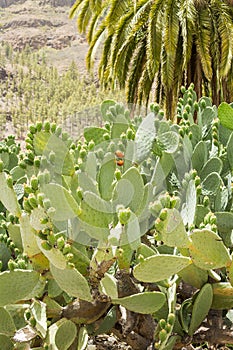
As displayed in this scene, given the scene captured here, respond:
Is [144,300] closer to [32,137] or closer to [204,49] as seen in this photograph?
[32,137]

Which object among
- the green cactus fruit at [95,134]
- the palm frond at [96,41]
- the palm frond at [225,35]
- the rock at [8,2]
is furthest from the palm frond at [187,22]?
the rock at [8,2]

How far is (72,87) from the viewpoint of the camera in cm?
3484

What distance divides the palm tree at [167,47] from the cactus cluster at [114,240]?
22.6ft

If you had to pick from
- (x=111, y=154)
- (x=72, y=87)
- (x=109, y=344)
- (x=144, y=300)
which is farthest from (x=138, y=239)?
(x=72, y=87)

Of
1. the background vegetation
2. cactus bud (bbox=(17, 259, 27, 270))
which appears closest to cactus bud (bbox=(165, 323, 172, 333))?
cactus bud (bbox=(17, 259, 27, 270))

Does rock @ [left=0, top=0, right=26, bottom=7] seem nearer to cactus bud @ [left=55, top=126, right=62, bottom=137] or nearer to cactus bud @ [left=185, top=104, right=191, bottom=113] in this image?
cactus bud @ [left=185, top=104, right=191, bottom=113]

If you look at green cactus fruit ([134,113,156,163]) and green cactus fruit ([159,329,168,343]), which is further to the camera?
green cactus fruit ([134,113,156,163])

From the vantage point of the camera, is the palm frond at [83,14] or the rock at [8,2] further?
the rock at [8,2]

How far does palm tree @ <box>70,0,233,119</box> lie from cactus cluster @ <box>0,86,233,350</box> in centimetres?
690

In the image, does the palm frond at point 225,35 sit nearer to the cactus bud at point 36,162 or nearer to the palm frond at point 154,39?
the palm frond at point 154,39

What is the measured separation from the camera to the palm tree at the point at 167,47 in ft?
26.7

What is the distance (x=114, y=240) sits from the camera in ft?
3.14

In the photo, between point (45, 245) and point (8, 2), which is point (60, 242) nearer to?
point (45, 245)

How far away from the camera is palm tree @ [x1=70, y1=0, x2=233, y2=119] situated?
26.7 ft
